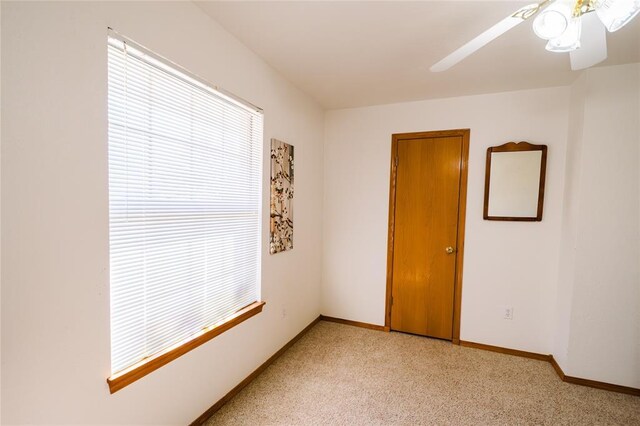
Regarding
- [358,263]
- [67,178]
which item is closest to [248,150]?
[67,178]

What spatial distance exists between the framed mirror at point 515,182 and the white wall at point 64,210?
2637 mm

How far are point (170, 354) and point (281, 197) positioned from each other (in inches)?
56.1

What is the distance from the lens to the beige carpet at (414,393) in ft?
6.39

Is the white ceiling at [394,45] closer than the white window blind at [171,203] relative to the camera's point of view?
No

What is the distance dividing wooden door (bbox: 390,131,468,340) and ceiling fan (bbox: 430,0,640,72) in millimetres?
1619

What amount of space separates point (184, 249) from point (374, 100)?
2.38 metres

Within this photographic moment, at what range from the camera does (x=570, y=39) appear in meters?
1.22

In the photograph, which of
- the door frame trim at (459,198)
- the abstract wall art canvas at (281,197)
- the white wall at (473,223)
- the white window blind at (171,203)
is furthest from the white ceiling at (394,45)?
the abstract wall art canvas at (281,197)

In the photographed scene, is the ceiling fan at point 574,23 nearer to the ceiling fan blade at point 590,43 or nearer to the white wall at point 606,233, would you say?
the ceiling fan blade at point 590,43

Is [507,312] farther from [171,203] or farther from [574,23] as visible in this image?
[171,203]

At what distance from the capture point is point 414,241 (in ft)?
10.2

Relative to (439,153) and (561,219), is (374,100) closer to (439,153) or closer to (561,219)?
(439,153)

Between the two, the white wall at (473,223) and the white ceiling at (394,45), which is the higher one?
the white ceiling at (394,45)

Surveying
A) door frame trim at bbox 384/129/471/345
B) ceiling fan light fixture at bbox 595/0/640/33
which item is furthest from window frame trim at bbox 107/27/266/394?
ceiling fan light fixture at bbox 595/0/640/33
